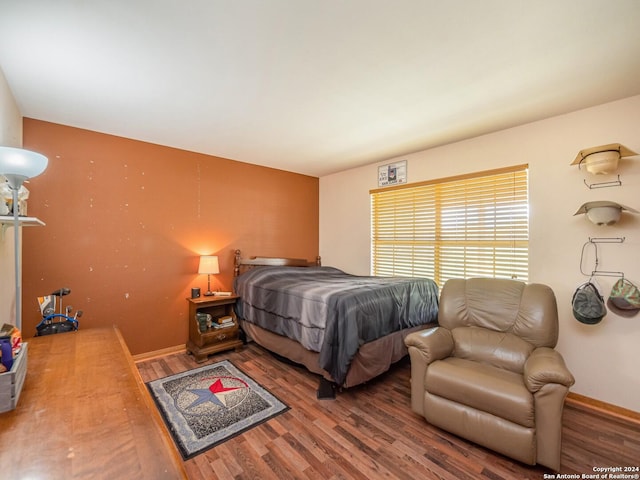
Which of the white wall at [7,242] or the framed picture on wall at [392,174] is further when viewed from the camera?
the framed picture on wall at [392,174]

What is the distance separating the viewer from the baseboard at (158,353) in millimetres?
3188

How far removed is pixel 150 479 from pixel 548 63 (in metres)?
2.81

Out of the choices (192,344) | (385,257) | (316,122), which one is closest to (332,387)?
(192,344)

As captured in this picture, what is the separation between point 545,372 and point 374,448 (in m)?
1.14

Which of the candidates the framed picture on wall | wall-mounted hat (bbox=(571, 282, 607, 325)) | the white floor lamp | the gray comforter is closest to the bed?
the gray comforter

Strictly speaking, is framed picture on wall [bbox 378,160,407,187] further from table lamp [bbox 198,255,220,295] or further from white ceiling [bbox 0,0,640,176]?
table lamp [bbox 198,255,220,295]

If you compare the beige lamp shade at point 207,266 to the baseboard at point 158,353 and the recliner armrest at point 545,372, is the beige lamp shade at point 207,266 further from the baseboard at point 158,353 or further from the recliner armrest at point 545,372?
the recliner armrest at point 545,372

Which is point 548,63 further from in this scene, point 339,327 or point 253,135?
point 253,135

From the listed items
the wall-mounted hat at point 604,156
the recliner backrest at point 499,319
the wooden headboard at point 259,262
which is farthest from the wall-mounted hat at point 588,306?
the wooden headboard at point 259,262

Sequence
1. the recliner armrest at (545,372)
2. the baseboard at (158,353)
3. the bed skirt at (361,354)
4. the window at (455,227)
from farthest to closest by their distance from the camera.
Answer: the baseboard at (158,353), the window at (455,227), the bed skirt at (361,354), the recliner armrest at (545,372)

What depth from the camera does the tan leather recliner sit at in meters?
1.64

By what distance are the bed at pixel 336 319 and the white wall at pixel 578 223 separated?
1181 mm

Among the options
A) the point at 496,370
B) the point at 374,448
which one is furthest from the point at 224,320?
the point at 496,370

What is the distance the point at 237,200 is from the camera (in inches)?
157
